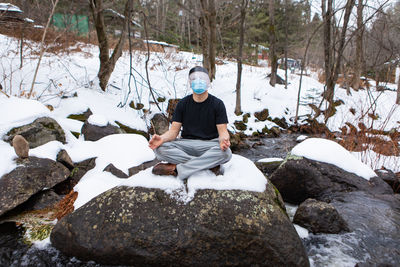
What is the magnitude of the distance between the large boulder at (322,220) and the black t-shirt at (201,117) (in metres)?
1.45

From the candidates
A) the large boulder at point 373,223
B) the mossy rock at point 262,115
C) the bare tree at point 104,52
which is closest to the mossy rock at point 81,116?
the bare tree at point 104,52

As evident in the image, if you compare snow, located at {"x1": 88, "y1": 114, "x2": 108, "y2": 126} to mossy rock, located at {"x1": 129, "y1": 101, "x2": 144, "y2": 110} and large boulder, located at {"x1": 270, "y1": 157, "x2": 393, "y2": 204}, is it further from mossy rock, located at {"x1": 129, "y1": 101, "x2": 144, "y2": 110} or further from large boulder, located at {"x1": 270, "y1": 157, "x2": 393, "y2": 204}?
large boulder, located at {"x1": 270, "y1": 157, "x2": 393, "y2": 204}

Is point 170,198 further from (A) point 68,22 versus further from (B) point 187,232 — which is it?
(A) point 68,22

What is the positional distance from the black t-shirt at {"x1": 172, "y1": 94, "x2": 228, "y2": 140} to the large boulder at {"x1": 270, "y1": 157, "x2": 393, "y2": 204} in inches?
74.4

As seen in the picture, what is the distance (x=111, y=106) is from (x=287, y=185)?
4779 millimetres

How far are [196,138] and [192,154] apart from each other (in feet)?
0.57

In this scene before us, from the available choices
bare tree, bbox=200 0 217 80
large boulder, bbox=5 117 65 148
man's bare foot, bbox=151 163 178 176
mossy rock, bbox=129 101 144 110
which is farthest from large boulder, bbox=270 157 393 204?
bare tree, bbox=200 0 217 80

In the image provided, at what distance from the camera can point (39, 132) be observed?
4090 millimetres

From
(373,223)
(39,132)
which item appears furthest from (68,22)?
(373,223)

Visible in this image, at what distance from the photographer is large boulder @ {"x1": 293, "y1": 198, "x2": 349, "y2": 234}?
2.86 m

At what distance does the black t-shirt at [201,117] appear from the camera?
7.98ft

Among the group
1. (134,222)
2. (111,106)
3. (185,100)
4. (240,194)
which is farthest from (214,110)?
(111,106)

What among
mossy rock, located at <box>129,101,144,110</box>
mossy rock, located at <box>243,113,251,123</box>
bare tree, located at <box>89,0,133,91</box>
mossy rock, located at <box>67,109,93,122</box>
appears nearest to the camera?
mossy rock, located at <box>67,109,93,122</box>

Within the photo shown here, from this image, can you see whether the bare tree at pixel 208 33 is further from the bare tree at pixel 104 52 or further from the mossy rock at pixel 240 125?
the bare tree at pixel 104 52
